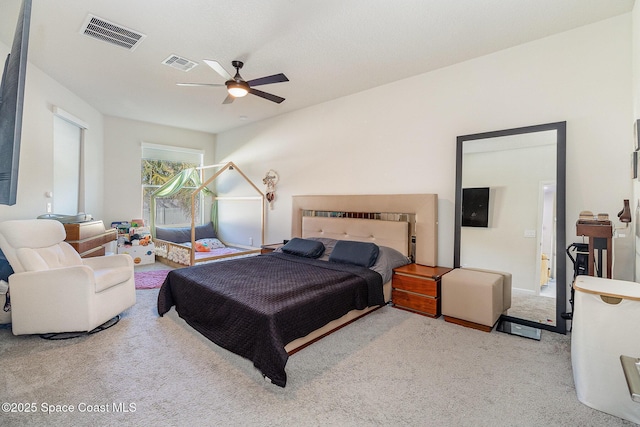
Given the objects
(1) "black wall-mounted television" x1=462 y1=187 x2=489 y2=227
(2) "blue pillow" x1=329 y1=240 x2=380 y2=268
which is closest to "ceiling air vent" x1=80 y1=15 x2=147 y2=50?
(2) "blue pillow" x1=329 y1=240 x2=380 y2=268

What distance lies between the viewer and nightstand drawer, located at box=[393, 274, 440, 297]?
10.4 feet

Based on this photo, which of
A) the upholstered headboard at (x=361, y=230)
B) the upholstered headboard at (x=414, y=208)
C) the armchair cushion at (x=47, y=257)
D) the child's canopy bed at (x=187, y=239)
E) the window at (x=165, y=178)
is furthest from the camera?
the window at (x=165, y=178)

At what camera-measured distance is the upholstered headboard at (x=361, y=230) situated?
12.4 ft

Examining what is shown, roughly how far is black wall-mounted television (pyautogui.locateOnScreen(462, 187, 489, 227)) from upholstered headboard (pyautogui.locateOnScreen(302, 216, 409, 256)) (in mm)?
689

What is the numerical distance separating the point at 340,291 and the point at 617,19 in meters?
3.44

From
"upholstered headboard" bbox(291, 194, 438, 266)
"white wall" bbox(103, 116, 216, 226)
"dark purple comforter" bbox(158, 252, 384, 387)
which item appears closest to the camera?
"dark purple comforter" bbox(158, 252, 384, 387)

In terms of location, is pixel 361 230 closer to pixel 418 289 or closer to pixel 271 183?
pixel 418 289

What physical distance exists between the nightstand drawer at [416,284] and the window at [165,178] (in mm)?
4975

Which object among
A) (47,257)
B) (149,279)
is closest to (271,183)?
(149,279)

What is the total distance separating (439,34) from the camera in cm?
287

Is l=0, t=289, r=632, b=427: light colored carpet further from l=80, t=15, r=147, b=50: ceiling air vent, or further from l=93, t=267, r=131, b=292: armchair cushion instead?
l=80, t=15, r=147, b=50: ceiling air vent

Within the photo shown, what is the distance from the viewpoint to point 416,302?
331 cm

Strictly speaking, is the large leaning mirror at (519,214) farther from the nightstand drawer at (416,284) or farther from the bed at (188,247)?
the bed at (188,247)

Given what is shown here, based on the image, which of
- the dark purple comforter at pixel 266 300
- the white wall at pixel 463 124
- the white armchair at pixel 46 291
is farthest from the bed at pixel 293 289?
the white armchair at pixel 46 291
